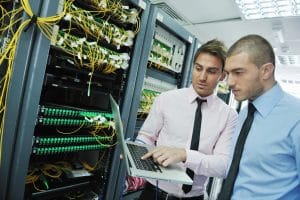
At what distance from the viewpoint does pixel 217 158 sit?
1350mm

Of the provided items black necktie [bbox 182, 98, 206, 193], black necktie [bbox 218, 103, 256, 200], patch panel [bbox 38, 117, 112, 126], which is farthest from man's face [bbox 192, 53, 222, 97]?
patch panel [bbox 38, 117, 112, 126]

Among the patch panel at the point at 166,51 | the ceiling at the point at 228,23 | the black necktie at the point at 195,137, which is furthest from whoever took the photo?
the ceiling at the point at 228,23

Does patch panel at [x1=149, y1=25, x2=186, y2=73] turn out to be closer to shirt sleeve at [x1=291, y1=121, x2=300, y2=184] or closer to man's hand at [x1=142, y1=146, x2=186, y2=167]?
man's hand at [x1=142, y1=146, x2=186, y2=167]

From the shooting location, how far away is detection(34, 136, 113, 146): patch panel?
1.28 metres

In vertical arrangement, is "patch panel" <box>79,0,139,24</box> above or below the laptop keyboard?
above

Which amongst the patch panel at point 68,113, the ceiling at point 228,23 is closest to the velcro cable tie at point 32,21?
the patch panel at point 68,113

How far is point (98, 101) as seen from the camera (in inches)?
76.5

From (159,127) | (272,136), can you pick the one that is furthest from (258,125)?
(159,127)

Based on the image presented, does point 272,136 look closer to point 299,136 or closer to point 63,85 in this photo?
point 299,136

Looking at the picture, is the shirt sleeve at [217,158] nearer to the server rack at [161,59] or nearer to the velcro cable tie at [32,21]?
the server rack at [161,59]

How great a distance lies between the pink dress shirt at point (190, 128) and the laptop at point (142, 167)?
0.92ft

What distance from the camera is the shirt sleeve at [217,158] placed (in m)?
1.28

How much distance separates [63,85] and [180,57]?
4.09 ft

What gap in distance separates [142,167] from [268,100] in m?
0.67
